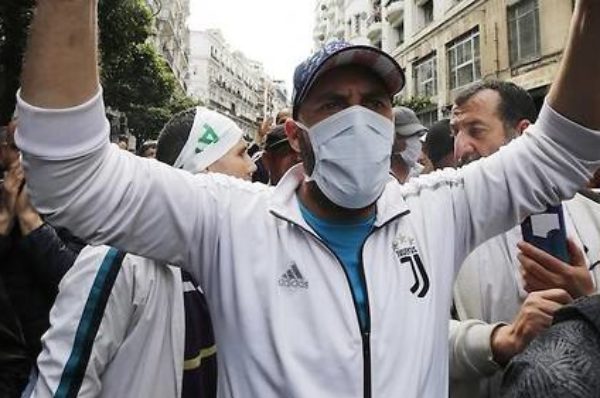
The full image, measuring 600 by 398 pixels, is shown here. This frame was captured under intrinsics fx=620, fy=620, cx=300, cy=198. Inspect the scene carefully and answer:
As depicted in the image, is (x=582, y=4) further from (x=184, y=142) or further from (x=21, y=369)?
(x=21, y=369)

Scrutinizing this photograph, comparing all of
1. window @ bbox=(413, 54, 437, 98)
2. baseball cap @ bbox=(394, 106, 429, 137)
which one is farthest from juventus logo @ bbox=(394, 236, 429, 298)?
window @ bbox=(413, 54, 437, 98)

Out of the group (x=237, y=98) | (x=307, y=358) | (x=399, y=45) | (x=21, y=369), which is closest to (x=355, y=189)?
(x=307, y=358)

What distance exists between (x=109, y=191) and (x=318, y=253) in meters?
0.49

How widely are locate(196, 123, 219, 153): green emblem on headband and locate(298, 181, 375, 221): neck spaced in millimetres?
858

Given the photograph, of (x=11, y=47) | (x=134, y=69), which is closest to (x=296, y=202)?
(x=11, y=47)

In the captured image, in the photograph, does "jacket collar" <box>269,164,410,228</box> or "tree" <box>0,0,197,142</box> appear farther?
"tree" <box>0,0,197,142</box>

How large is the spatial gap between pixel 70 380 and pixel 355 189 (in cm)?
93

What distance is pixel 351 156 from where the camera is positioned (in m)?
1.59

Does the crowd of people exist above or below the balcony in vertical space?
below

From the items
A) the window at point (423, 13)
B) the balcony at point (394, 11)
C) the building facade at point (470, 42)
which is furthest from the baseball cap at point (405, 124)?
the balcony at point (394, 11)

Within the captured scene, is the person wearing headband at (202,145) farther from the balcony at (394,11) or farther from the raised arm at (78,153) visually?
the balcony at (394,11)

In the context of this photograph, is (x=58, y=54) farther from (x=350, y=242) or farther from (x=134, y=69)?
(x=134, y=69)

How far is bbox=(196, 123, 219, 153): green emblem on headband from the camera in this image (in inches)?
93.2

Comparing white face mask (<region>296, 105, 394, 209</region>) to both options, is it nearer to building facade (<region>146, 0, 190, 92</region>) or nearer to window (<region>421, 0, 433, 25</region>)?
window (<region>421, 0, 433, 25</region>)
